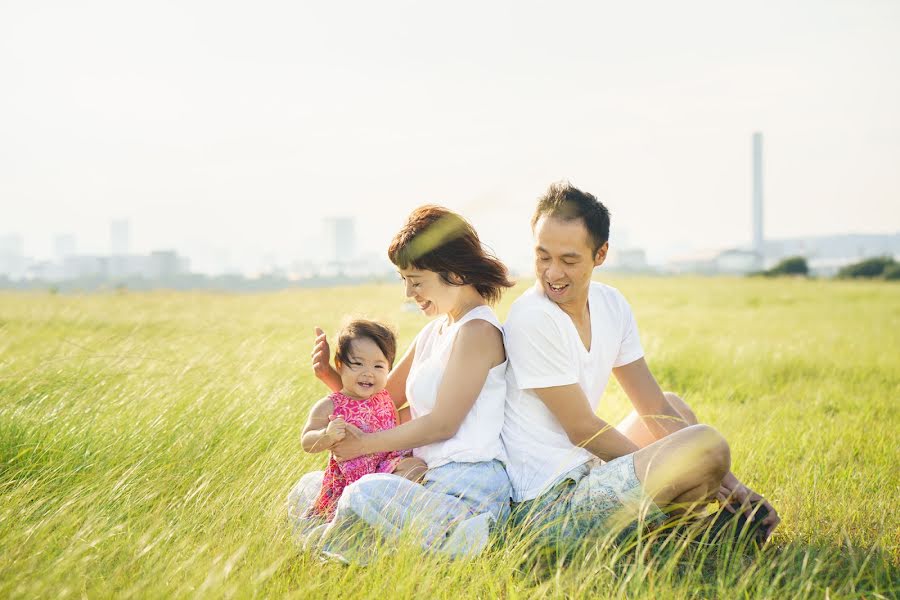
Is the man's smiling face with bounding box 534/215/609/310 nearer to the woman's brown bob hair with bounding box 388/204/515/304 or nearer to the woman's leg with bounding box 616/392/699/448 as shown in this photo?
the woman's brown bob hair with bounding box 388/204/515/304

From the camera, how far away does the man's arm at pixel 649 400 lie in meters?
3.87

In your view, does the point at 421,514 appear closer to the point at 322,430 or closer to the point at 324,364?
the point at 322,430

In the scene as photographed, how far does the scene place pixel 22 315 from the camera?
28.7 ft

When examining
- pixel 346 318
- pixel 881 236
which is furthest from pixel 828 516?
pixel 881 236

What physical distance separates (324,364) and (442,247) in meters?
0.86

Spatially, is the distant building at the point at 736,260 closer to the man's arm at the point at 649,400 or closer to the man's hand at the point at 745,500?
the man's arm at the point at 649,400

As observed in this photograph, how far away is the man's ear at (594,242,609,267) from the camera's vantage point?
351cm

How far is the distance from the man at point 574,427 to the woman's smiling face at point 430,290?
1.00 ft

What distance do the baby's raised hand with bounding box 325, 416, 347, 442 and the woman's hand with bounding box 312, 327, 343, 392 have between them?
0.49 metres

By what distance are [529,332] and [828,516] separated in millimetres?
1901

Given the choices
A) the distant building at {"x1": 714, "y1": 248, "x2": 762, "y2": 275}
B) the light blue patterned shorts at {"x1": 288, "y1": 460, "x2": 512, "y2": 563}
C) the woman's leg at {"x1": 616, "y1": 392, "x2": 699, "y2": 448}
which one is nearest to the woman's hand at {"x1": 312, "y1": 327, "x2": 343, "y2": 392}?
the light blue patterned shorts at {"x1": 288, "y1": 460, "x2": 512, "y2": 563}

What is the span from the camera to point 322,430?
11.4 ft

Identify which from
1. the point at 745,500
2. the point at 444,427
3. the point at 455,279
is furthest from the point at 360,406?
the point at 745,500

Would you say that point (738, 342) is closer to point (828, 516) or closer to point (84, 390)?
point (828, 516)
